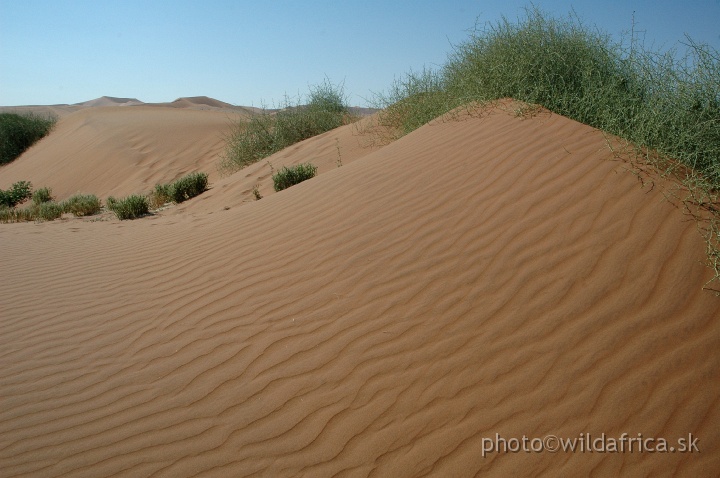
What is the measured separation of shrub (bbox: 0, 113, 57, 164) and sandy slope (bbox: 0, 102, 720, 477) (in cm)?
2193

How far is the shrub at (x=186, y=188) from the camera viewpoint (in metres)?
11.8

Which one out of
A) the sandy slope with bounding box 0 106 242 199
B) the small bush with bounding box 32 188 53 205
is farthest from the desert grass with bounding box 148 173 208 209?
the small bush with bounding box 32 188 53 205

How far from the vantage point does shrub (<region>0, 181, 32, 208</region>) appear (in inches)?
603

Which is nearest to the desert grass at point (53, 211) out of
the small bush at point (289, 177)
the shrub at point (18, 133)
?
the small bush at point (289, 177)

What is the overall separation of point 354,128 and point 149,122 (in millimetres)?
12532

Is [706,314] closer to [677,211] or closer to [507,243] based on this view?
[677,211]

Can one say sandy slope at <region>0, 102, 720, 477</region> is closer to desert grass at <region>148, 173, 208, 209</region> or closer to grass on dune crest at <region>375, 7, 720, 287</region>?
grass on dune crest at <region>375, 7, 720, 287</region>

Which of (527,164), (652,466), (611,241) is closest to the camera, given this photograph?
(652,466)

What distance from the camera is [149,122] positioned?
2142 centimetres

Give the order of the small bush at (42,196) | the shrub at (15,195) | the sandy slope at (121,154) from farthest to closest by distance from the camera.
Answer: the sandy slope at (121,154) → the shrub at (15,195) → the small bush at (42,196)

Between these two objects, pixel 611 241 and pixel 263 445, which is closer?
pixel 263 445

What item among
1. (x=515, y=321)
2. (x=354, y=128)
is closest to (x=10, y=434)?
(x=515, y=321)

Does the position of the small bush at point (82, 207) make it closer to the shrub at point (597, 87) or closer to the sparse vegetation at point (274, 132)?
the sparse vegetation at point (274, 132)

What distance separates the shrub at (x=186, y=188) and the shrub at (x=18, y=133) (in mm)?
16396
